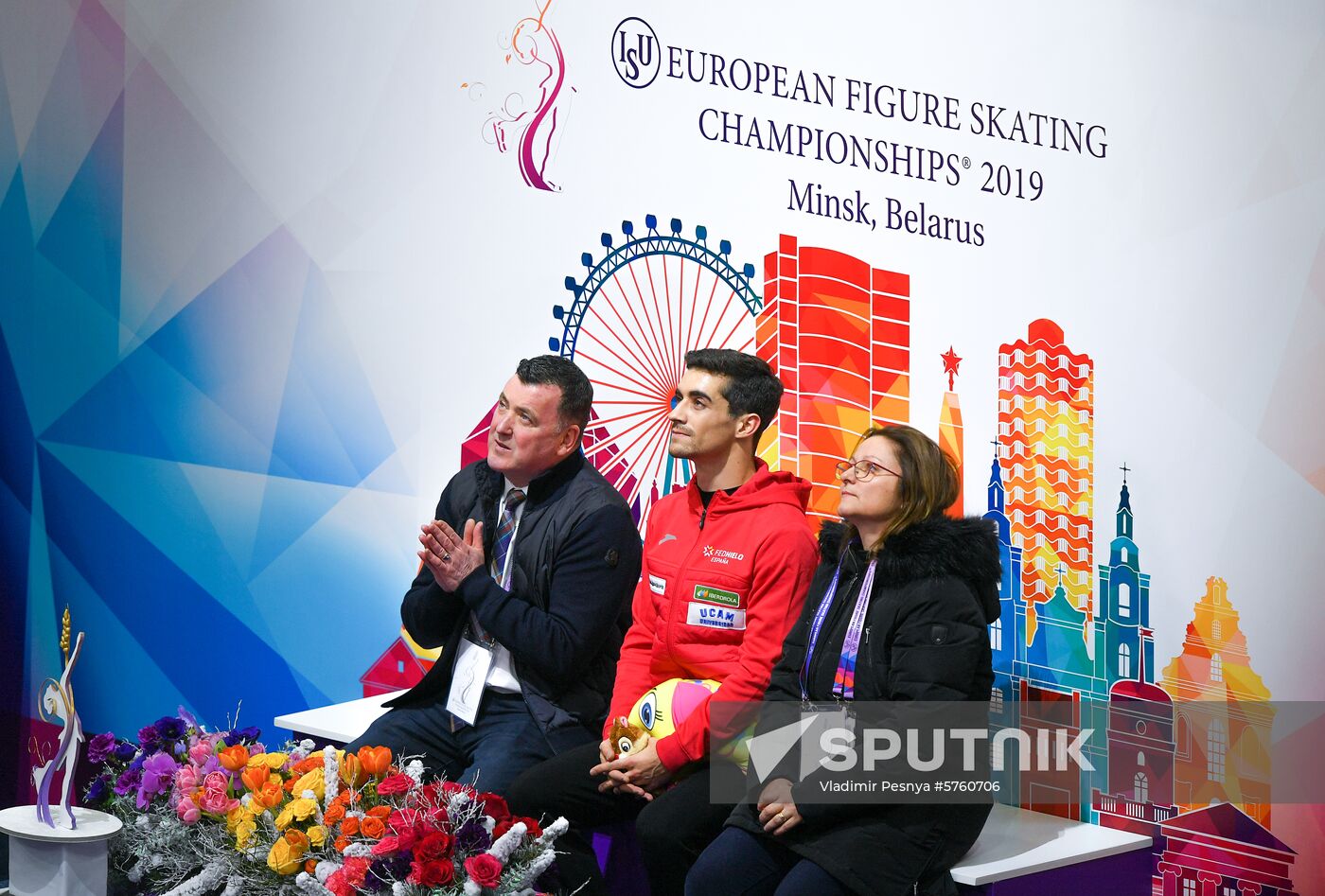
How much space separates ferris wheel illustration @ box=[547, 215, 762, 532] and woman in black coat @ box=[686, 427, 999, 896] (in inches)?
36.3

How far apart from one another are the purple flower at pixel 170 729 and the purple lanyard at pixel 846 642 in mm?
1546

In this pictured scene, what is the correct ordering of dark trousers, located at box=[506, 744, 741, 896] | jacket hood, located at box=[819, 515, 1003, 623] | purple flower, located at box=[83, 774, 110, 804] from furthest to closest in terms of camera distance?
1. purple flower, located at box=[83, 774, 110, 804]
2. dark trousers, located at box=[506, 744, 741, 896]
3. jacket hood, located at box=[819, 515, 1003, 623]

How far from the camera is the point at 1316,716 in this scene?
4215mm

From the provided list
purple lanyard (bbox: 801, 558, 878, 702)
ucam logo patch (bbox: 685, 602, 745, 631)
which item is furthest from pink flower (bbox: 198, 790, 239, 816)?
purple lanyard (bbox: 801, 558, 878, 702)

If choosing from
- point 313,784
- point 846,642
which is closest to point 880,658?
point 846,642

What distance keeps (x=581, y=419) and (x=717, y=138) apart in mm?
962

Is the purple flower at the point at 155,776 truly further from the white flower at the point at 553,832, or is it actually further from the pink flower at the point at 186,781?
the white flower at the point at 553,832

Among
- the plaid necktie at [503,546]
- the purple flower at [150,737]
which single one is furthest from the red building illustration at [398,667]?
the purple flower at [150,737]

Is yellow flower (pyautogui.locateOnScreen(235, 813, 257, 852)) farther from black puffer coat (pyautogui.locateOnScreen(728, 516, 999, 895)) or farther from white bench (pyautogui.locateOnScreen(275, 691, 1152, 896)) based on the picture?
black puffer coat (pyautogui.locateOnScreen(728, 516, 999, 895))

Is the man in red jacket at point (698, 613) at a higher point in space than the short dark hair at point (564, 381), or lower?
lower

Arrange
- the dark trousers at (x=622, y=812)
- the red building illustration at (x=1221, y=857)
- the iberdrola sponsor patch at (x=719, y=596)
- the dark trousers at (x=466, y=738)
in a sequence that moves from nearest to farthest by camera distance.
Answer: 1. the dark trousers at (x=622, y=812)
2. the iberdrola sponsor patch at (x=719, y=596)
3. the dark trousers at (x=466, y=738)
4. the red building illustration at (x=1221, y=857)

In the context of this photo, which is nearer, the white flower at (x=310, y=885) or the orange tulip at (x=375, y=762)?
the white flower at (x=310, y=885)

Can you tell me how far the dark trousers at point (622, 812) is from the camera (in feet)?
10.9

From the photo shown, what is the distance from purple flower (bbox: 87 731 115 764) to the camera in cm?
347
